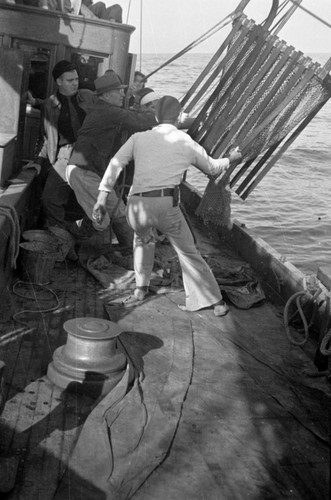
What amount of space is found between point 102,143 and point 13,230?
1.85 metres

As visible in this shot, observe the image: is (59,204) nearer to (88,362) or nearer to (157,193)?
(157,193)

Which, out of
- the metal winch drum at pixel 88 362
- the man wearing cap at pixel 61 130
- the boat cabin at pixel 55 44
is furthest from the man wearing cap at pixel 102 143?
the metal winch drum at pixel 88 362

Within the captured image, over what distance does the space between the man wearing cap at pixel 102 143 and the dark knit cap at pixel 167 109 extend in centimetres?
112

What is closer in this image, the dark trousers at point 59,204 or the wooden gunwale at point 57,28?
the dark trousers at point 59,204

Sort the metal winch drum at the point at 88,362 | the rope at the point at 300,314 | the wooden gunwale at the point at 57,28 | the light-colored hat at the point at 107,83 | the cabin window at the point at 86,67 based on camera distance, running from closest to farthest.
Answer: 1. the metal winch drum at the point at 88,362
2. the rope at the point at 300,314
3. the light-colored hat at the point at 107,83
4. the wooden gunwale at the point at 57,28
5. the cabin window at the point at 86,67

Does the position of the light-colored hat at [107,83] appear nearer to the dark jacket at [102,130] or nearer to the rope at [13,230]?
the dark jacket at [102,130]

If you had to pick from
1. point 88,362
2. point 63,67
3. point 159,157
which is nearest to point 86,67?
point 63,67

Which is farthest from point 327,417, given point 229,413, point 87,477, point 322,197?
point 322,197

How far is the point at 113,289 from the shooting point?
751 cm

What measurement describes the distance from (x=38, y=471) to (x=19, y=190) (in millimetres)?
4257

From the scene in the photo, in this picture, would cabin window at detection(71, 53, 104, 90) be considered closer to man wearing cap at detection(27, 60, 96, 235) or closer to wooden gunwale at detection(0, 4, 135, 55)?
wooden gunwale at detection(0, 4, 135, 55)

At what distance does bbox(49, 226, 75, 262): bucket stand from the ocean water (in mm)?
9074

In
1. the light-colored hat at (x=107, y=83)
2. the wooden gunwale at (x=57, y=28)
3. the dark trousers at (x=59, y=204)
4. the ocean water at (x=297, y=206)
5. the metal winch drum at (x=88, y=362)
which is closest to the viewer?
the metal winch drum at (x=88, y=362)

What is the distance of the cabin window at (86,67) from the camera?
10.8 meters
